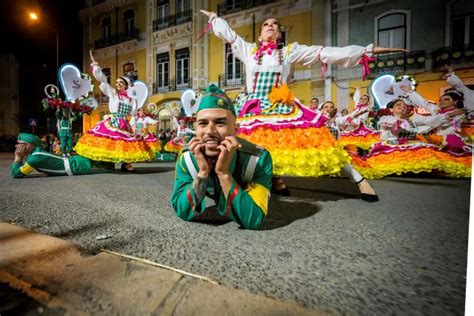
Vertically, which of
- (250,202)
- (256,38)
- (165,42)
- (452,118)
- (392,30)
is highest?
(392,30)

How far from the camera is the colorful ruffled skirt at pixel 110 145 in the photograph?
300 cm

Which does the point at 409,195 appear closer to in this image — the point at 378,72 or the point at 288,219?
the point at 288,219

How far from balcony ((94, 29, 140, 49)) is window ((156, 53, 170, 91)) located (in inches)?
20.8

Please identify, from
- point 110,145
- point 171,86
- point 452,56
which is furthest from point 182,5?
point 452,56

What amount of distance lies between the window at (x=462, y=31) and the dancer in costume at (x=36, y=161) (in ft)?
24.0

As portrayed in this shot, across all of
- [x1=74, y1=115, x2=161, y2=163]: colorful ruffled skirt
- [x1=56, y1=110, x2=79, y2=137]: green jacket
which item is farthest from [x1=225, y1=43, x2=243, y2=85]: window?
→ [x1=56, y1=110, x2=79, y2=137]: green jacket

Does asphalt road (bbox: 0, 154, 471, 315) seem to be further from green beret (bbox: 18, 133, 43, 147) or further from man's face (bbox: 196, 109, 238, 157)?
green beret (bbox: 18, 133, 43, 147)

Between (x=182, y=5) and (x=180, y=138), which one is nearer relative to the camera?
(x=182, y=5)

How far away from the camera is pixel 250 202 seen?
1039 mm

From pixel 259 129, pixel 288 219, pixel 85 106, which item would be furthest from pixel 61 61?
pixel 288 219

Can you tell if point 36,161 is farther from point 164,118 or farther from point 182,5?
point 164,118

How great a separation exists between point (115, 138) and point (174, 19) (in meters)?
2.33

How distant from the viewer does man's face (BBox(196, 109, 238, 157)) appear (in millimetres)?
1020

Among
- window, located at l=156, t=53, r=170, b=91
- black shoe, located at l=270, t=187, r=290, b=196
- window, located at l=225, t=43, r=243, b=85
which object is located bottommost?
black shoe, located at l=270, t=187, r=290, b=196
